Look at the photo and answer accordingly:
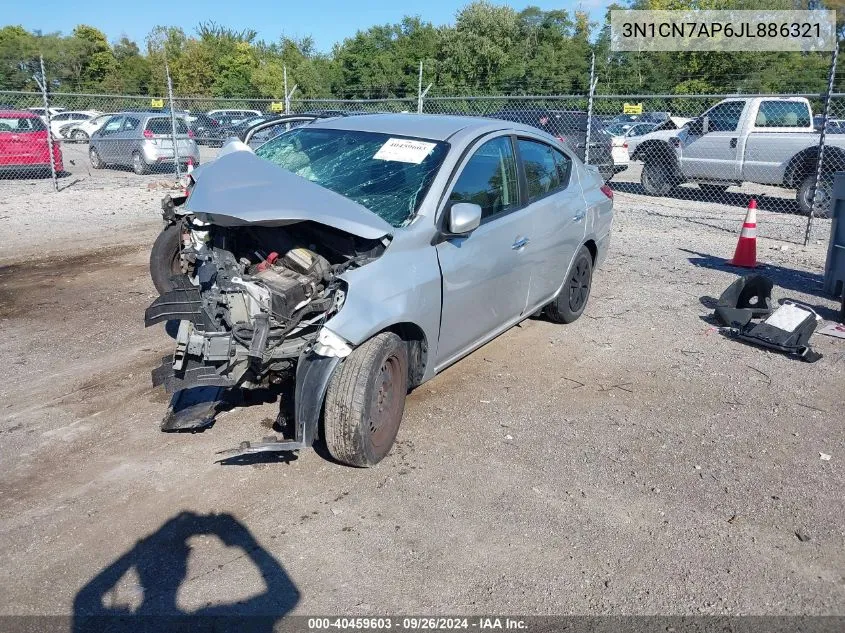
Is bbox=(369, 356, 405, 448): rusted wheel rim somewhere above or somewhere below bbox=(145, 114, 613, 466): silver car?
below

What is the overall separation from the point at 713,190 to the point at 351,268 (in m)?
13.8

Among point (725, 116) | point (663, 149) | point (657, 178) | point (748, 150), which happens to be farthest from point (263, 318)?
point (657, 178)

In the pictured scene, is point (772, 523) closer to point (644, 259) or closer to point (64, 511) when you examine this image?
point (64, 511)

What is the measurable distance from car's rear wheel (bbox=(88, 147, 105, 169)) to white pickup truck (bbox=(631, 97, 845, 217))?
1383cm

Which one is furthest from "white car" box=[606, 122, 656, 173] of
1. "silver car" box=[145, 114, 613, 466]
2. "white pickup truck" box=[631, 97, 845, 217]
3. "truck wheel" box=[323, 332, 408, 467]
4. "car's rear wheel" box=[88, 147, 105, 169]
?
"truck wheel" box=[323, 332, 408, 467]

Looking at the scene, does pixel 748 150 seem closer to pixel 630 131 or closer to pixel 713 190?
pixel 713 190

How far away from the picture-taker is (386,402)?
13.1ft

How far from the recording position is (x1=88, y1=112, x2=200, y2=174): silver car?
56.9 feet

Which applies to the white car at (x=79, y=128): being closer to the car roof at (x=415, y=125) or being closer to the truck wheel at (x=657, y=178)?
the truck wheel at (x=657, y=178)

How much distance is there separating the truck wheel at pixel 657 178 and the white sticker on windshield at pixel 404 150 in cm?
1138

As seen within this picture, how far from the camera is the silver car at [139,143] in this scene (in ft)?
56.9

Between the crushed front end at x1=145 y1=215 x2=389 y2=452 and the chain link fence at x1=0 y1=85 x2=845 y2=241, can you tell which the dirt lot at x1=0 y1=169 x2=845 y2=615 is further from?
the chain link fence at x1=0 y1=85 x2=845 y2=241

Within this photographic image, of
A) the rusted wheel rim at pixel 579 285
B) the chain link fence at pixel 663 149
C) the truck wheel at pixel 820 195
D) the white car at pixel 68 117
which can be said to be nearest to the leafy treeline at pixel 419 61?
the white car at pixel 68 117

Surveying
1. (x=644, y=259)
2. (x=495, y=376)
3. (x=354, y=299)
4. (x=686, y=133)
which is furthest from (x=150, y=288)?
(x=686, y=133)
